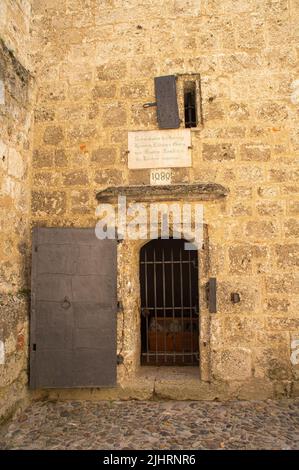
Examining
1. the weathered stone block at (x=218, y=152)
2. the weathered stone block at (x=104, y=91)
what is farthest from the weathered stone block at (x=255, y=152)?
the weathered stone block at (x=104, y=91)

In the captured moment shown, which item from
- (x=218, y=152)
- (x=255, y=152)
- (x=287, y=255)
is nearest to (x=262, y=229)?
(x=287, y=255)

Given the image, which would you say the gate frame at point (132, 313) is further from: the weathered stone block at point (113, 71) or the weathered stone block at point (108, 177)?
the weathered stone block at point (113, 71)

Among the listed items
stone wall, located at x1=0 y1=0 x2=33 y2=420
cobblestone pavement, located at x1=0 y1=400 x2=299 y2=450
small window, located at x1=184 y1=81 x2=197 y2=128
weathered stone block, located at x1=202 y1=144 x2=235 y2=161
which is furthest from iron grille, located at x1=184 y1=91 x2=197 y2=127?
cobblestone pavement, located at x1=0 y1=400 x2=299 y2=450

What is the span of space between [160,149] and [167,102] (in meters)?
0.55

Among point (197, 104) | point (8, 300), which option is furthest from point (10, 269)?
point (197, 104)

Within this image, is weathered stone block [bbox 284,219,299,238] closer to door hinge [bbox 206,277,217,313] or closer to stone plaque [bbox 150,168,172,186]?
door hinge [bbox 206,277,217,313]

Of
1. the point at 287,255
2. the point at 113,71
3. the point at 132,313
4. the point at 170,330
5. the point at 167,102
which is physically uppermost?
the point at 113,71

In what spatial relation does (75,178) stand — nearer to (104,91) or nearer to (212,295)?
(104,91)

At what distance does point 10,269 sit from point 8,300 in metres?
0.32

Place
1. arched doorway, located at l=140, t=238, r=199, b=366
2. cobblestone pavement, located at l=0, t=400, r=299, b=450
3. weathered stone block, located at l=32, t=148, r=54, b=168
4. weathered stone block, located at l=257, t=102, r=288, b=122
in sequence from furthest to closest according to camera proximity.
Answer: arched doorway, located at l=140, t=238, r=199, b=366, weathered stone block, located at l=32, t=148, r=54, b=168, weathered stone block, located at l=257, t=102, r=288, b=122, cobblestone pavement, located at l=0, t=400, r=299, b=450

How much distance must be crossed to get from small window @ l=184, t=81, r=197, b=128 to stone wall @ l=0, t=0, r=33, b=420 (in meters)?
1.84

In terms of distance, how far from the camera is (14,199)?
3.60 metres

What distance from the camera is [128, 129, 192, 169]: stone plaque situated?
380 centimetres

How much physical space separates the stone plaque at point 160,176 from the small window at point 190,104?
2.22 feet
